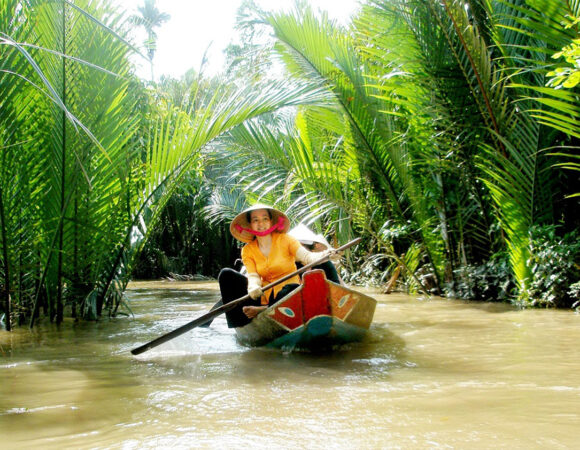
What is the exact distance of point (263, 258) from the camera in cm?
438

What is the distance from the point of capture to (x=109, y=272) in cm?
546

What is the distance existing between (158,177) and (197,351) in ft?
5.87

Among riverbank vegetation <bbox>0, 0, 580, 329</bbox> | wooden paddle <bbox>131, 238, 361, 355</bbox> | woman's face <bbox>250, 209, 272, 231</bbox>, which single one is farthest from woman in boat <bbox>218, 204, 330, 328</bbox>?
riverbank vegetation <bbox>0, 0, 580, 329</bbox>

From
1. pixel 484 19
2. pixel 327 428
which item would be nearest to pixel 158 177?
pixel 327 428

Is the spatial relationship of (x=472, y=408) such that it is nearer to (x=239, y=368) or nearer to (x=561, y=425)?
(x=561, y=425)

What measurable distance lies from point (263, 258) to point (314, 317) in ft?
3.08

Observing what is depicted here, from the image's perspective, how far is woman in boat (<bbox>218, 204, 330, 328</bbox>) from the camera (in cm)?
427

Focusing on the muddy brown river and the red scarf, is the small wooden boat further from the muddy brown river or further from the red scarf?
the red scarf

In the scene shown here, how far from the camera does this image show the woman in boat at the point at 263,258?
4.27 m

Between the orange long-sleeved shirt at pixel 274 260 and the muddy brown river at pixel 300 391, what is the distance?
0.58 meters

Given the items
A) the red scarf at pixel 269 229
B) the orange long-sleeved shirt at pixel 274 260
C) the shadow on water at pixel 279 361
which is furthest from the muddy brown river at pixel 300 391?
the red scarf at pixel 269 229

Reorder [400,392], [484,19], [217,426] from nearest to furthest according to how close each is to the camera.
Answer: [217,426]
[400,392]
[484,19]

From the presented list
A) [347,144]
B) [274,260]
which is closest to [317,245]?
[274,260]

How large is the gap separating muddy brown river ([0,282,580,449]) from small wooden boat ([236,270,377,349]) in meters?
0.12
